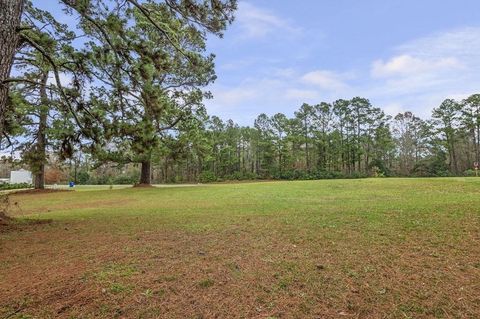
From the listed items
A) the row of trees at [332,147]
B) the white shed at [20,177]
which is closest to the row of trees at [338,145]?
the row of trees at [332,147]

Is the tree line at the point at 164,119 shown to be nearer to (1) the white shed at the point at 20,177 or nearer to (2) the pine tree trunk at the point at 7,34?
(2) the pine tree trunk at the point at 7,34

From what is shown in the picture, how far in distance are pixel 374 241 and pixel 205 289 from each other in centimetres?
287

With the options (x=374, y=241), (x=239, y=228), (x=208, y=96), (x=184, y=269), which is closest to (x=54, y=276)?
(x=184, y=269)

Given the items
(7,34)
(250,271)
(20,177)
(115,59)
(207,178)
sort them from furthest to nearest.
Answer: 1. (207,178)
2. (20,177)
3. (115,59)
4. (7,34)
5. (250,271)

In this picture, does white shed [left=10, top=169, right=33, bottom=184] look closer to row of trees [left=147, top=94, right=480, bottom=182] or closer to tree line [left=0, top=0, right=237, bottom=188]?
row of trees [left=147, top=94, right=480, bottom=182]

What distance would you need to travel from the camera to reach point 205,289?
123 inches

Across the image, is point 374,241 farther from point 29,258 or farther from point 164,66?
point 164,66

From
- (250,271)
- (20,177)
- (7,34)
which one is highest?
(7,34)

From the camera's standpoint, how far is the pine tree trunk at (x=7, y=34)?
3.92m

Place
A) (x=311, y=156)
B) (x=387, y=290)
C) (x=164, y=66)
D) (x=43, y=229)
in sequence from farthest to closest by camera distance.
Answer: (x=311, y=156) → (x=164, y=66) → (x=43, y=229) → (x=387, y=290)

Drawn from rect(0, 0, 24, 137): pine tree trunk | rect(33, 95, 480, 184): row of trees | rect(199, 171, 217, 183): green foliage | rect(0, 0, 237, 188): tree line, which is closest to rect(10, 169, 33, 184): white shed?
rect(33, 95, 480, 184): row of trees

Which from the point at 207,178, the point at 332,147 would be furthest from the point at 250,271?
the point at 332,147

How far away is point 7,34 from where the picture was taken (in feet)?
13.1

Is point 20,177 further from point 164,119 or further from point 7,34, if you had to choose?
point 7,34
